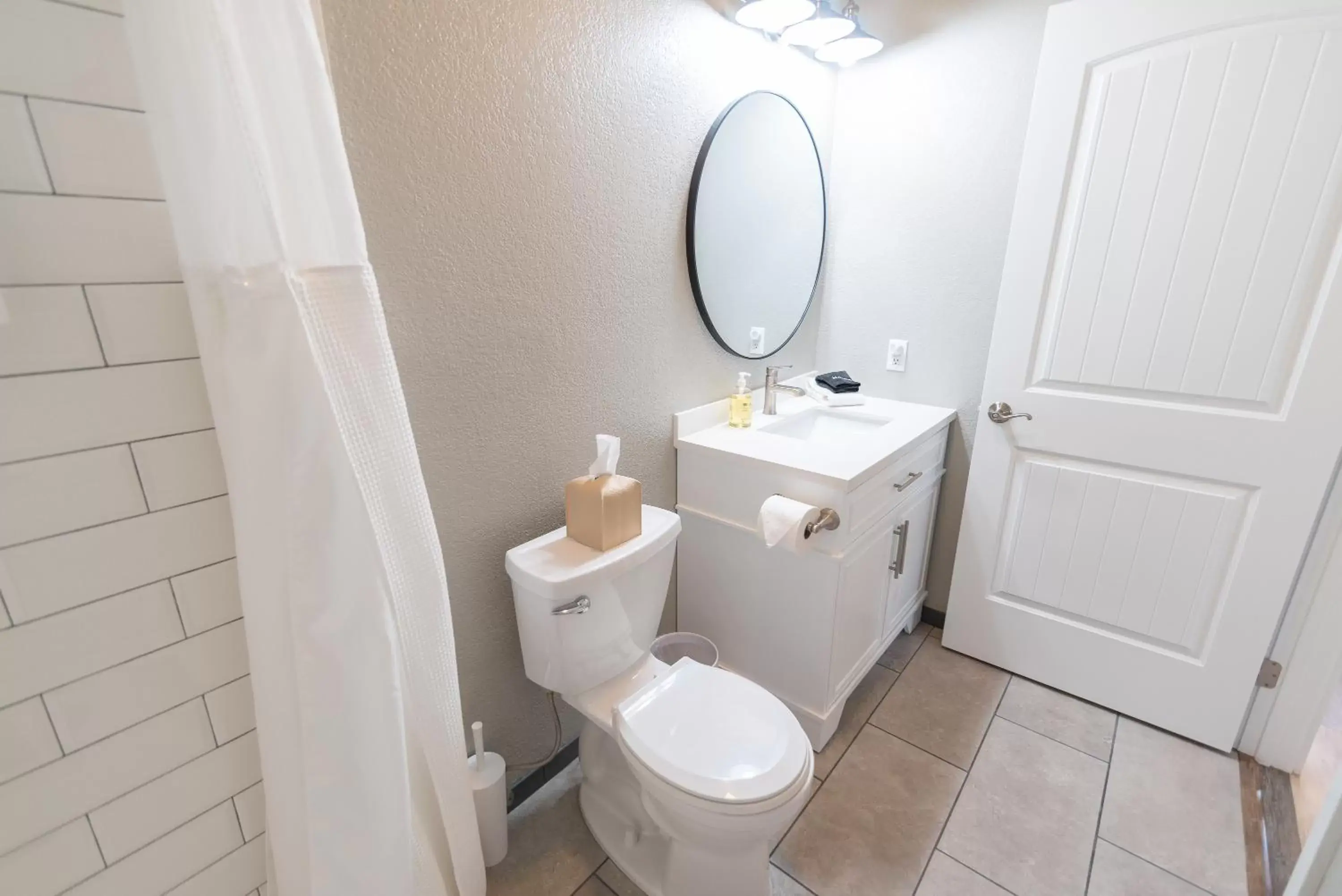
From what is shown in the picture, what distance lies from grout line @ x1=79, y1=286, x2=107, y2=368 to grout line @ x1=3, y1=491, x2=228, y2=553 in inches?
4.3

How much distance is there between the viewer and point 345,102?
880 mm

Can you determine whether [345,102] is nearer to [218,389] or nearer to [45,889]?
[218,389]

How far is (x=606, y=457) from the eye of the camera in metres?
1.20

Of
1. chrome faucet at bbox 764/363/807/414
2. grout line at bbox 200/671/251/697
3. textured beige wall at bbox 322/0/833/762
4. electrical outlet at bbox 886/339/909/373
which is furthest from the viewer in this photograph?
electrical outlet at bbox 886/339/909/373

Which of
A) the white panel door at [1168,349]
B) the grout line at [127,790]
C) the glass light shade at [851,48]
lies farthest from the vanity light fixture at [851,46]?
the grout line at [127,790]

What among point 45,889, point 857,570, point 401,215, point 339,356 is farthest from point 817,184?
point 45,889

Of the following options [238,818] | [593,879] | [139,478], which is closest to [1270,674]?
[593,879]

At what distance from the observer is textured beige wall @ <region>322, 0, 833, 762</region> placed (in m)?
0.96

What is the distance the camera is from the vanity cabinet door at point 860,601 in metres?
→ 1.48

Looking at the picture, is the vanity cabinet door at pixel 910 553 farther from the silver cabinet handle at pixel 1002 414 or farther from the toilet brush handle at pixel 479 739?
the toilet brush handle at pixel 479 739

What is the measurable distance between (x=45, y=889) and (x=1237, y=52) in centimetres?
257

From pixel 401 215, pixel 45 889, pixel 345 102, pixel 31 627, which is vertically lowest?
pixel 45 889

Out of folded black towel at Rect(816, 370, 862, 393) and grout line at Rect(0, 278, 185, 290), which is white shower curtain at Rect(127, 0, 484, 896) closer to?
grout line at Rect(0, 278, 185, 290)

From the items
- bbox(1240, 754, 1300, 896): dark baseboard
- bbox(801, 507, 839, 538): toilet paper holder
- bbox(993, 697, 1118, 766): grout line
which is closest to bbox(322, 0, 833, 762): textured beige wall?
bbox(801, 507, 839, 538): toilet paper holder
